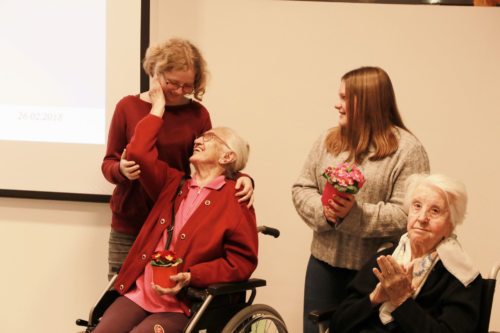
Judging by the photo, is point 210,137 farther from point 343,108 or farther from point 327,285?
point 327,285

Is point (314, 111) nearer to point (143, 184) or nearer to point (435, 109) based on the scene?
point (435, 109)

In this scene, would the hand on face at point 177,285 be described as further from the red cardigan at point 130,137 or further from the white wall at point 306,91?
the white wall at point 306,91

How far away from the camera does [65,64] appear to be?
126 inches

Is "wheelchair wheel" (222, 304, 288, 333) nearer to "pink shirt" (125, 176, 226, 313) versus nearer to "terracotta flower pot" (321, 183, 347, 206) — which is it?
"pink shirt" (125, 176, 226, 313)

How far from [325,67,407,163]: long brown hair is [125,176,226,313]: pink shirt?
0.55 metres

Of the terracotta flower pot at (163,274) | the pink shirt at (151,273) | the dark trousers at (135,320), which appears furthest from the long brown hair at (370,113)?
the dark trousers at (135,320)

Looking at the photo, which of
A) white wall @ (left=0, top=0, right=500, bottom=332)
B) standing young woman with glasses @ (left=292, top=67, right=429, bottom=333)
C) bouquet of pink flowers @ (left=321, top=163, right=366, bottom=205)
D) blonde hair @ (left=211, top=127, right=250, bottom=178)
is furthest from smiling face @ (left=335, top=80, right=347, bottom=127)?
white wall @ (left=0, top=0, right=500, bottom=332)

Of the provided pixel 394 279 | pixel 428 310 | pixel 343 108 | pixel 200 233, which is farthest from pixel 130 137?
pixel 428 310

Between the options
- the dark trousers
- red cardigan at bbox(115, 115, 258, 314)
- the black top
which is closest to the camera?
the black top

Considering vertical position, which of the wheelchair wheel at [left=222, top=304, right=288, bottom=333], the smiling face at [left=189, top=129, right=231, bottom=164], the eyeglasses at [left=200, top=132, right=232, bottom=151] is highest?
the eyeglasses at [left=200, top=132, right=232, bottom=151]

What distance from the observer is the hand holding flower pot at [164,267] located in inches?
84.1

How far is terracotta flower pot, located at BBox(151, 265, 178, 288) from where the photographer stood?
2137mm

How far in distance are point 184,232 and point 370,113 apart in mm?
816

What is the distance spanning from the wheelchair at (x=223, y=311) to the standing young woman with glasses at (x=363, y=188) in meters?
0.22
